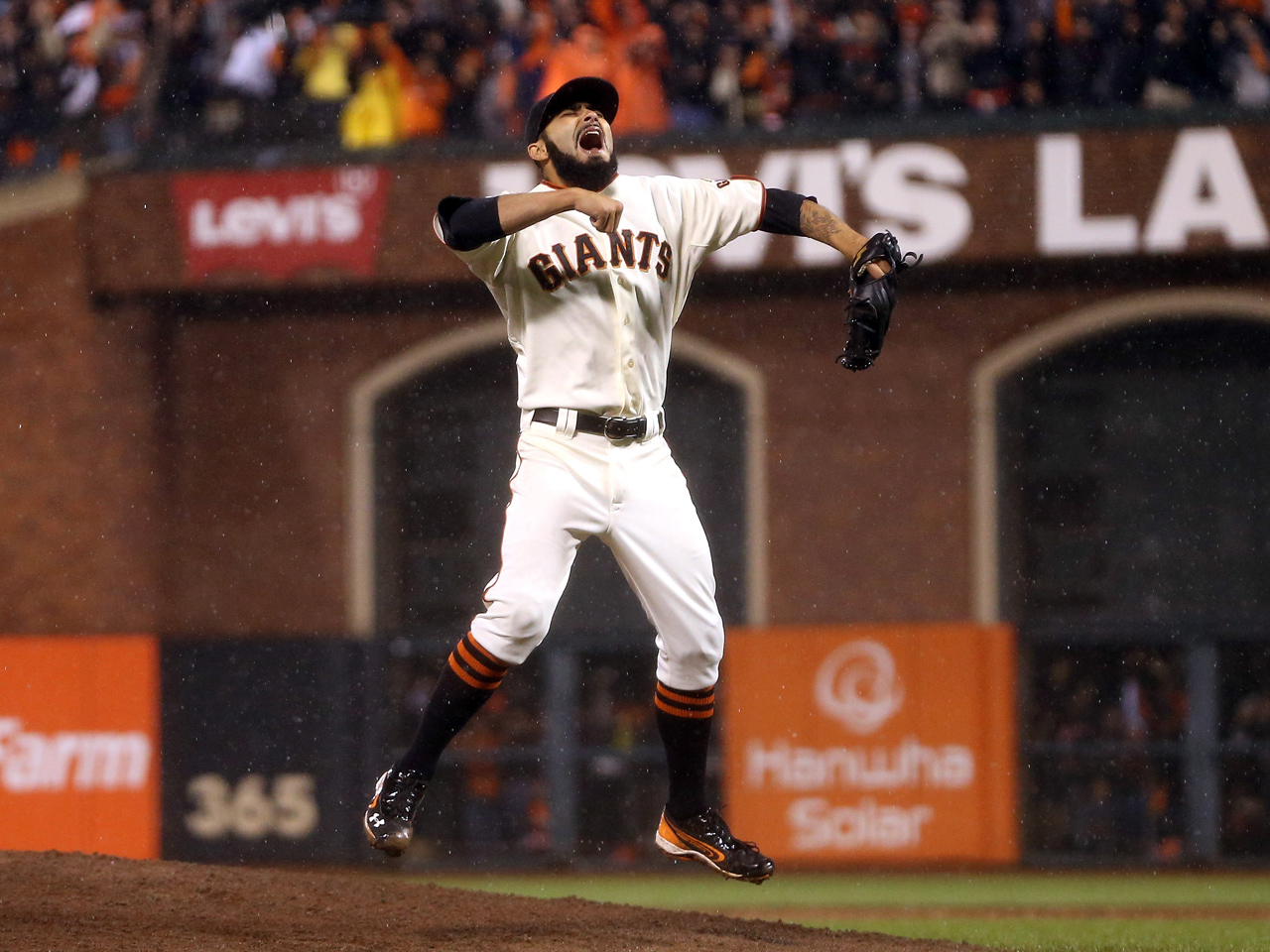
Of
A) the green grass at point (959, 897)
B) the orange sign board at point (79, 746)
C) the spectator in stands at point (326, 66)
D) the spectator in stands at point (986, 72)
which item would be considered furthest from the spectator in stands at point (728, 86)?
the orange sign board at point (79, 746)

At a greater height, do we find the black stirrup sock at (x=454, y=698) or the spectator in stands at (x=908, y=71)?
the spectator in stands at (x=908, y=71)

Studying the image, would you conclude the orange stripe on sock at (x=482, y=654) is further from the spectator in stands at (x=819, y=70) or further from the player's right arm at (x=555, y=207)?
the spectator in stands at (x=819, y=70)

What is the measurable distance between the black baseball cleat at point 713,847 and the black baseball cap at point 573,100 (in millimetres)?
1957

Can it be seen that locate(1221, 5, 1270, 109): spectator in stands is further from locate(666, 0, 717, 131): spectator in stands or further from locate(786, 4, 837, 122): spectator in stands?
locate(666, 0, 717, 131): spectator in stands

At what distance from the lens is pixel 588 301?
15.6ft

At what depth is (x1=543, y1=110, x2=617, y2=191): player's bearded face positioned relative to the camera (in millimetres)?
4703

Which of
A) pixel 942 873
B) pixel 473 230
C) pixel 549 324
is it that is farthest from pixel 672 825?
pixel 942 873

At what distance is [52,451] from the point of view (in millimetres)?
11789

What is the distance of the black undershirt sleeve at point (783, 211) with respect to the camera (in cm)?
486

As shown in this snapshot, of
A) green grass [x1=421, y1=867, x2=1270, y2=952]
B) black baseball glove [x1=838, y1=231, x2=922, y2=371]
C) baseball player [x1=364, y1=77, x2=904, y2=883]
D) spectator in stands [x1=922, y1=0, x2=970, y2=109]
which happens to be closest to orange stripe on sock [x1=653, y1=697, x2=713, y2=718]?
baseball player [x1=364, y1=77, x2=904, y2=883]

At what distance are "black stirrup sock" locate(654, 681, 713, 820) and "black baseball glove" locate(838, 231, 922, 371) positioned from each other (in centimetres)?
107

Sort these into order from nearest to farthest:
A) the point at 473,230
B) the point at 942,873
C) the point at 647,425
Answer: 1. the point at 473,230
2. the point at 647,425
3. the point at 942,873

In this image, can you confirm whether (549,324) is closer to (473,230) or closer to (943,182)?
(473,230)

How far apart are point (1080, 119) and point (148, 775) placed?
6921mm
